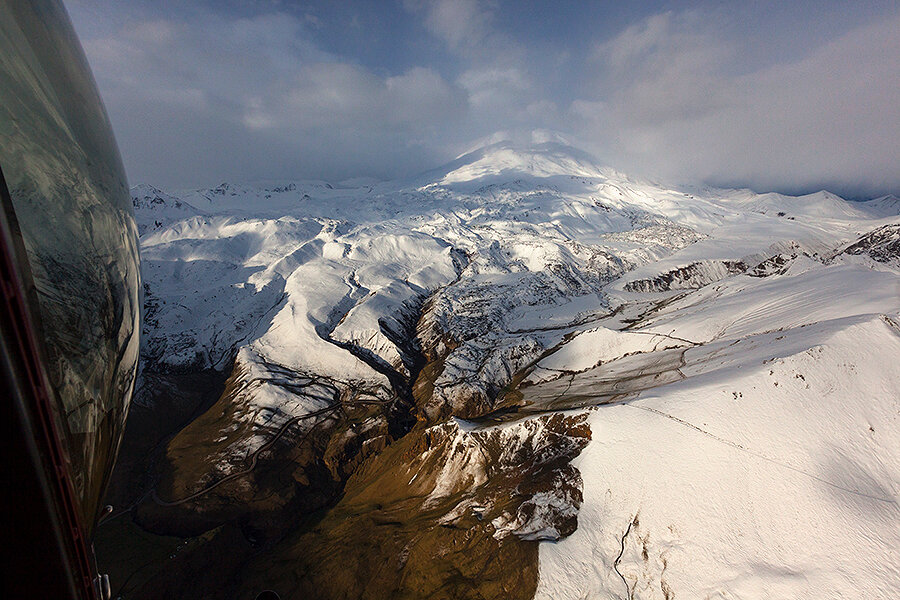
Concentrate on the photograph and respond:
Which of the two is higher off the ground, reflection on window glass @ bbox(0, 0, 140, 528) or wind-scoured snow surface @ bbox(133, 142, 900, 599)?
reflection on window glass @ bbox(0, 0, 140, 528)

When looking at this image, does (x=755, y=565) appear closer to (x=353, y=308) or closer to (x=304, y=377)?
(x=304, y=377)

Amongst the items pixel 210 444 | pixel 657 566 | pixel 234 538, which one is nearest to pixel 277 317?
pixel 210 444

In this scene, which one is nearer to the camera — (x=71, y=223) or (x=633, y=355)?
(x=71, y=223)

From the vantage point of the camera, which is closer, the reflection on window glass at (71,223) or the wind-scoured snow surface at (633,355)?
the reflection on window glass at (71,223)

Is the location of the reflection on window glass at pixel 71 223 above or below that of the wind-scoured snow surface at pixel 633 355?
above

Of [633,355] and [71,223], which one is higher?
[71,223]

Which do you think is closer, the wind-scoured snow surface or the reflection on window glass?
the reflection on window glass

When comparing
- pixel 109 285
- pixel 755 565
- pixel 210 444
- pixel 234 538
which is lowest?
pixel 234 538

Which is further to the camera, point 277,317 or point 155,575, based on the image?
point 277,317
